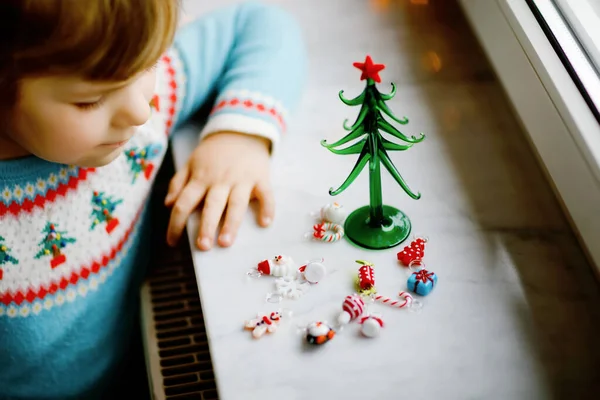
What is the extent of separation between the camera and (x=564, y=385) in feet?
2.15

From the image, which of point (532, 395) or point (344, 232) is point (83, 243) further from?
point (532, 395)

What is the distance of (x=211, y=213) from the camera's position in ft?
2.69

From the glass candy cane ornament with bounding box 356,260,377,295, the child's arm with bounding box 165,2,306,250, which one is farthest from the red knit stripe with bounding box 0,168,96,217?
the glass candy cane ornament with bounding box 356,260,377,295

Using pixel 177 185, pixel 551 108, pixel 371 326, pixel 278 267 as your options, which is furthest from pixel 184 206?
pixel 551 108

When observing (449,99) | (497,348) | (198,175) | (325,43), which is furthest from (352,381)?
(325,43)

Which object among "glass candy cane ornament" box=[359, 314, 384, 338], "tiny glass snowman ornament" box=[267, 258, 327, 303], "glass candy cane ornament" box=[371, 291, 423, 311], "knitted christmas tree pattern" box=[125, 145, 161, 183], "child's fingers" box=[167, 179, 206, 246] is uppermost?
"knitted christmas tree pattern" box=[125, 145, 161, 183]

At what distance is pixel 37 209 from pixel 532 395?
0.54m

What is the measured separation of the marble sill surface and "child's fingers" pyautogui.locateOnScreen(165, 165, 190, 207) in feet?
0.09

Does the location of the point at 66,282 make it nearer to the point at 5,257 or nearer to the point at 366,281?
the point at 5,257

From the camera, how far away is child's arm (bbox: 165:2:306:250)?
0.84 m

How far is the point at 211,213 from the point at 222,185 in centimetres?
4

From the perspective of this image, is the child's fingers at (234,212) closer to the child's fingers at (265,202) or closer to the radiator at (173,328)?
the child's fingers at (265,202)

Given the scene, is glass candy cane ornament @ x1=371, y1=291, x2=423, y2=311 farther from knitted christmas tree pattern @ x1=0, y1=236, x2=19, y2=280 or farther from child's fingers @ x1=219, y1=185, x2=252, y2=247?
knitted christmas tree pattern @ x1=0, y1=236, x2=19, y2=280

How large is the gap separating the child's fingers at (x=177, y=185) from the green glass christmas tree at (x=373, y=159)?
0.21 m
